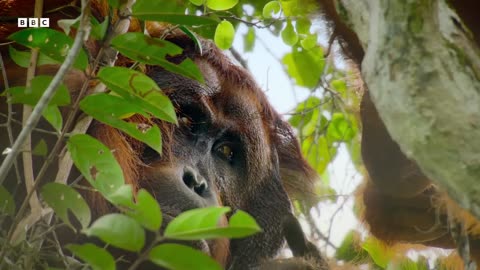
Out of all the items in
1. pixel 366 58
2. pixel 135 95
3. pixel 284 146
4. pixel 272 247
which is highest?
pixel 366 58

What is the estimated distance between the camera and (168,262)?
53.8 inches

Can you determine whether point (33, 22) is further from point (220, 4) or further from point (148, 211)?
point (148, 211)

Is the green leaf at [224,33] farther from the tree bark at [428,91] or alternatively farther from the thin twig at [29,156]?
the tree bark at [428,91]

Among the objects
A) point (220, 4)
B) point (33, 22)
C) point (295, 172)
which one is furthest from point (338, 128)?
point (33, 22)

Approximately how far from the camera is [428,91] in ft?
4.14

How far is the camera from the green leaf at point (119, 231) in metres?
1.29

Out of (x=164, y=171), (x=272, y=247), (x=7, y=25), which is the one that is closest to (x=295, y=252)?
(x=272, y=247)

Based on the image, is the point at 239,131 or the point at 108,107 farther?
the point at 239,131

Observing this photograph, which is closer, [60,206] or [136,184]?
[60,206]

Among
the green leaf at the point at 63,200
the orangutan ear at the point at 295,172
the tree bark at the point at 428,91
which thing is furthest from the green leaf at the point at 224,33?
the tree bark at the point at 428,91

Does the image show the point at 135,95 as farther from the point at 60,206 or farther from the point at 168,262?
the point at 168,262

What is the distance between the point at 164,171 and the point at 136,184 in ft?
0.32

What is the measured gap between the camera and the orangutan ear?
12.1ft

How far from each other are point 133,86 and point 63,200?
0.95ft
